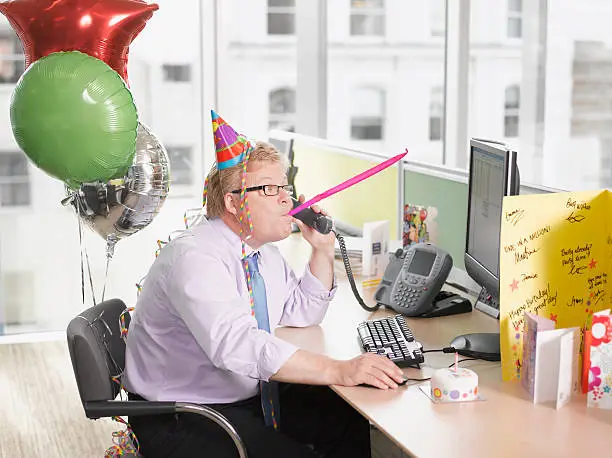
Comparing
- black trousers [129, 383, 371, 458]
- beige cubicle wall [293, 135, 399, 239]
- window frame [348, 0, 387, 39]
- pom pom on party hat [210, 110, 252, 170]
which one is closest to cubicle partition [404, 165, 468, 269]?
beige cubicle wall [293, 135, 399, 239]

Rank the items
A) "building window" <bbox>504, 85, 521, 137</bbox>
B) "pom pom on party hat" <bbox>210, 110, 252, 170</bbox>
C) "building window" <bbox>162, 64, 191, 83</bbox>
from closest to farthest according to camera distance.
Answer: "pom pom on party hat" <bbox>210, 110, 252, 170</bbox>
"building window" <bbox>162, 64, 191, 83</bbox>
"building window" <bbox>504, 85, 521, 137</bbox>

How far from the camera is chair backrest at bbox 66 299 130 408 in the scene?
2020 millimetres

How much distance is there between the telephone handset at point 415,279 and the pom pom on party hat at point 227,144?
66cm

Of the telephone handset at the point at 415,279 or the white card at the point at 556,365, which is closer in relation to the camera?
the white card at the point at 556,365

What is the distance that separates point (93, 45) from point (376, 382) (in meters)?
1.58

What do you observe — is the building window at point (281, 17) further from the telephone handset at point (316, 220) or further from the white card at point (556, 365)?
the white card at point (556, 365)

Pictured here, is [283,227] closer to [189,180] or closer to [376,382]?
[376,382]

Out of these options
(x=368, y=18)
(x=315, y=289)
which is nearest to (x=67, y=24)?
(x=315, y=289)

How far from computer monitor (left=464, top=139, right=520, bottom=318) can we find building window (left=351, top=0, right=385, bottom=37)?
397 centimetres

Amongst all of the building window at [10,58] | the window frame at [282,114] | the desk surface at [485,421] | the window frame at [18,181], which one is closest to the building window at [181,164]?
the window frame at [282,114]

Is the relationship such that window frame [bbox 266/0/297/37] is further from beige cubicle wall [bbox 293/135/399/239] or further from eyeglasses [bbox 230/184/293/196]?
eyeglasses [bbox 230/184/293/196]

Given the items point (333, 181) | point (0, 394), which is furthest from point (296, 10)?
point (0, 394)

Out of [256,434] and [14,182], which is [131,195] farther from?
[14,182]

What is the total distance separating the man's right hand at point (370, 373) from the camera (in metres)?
1.88
